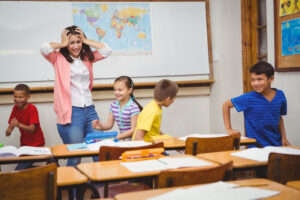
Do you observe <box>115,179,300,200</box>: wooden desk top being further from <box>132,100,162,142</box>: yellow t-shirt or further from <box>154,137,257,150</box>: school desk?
<box>132,100,162,142</box>: yellow t-shirt

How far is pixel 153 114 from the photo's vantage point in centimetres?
295

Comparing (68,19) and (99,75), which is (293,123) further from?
(68,19)

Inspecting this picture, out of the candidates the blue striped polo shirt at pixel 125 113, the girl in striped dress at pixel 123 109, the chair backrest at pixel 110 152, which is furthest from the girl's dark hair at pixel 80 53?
the chair backrest at pixel 110 152

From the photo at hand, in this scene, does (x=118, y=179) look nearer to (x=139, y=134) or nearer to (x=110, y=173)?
(x=110, y=173)

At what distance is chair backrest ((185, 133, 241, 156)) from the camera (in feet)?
8.21

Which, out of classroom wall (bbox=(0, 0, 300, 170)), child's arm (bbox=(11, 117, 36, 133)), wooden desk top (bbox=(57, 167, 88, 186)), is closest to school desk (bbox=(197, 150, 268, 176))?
wooden desk top (bbox=(57, 167, 88, 186))

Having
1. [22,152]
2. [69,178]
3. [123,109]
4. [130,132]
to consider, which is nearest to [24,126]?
[123,109]

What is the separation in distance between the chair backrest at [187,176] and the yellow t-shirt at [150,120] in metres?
1.37

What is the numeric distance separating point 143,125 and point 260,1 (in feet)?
8.57

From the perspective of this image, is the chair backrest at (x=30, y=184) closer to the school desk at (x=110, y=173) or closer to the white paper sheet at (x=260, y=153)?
the school desk at (x=110, y=173)

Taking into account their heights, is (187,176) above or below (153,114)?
below

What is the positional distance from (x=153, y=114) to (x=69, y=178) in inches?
51.3

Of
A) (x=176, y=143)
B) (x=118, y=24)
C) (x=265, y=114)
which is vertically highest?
(x=118, y=24)

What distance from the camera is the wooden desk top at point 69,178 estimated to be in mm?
1675
